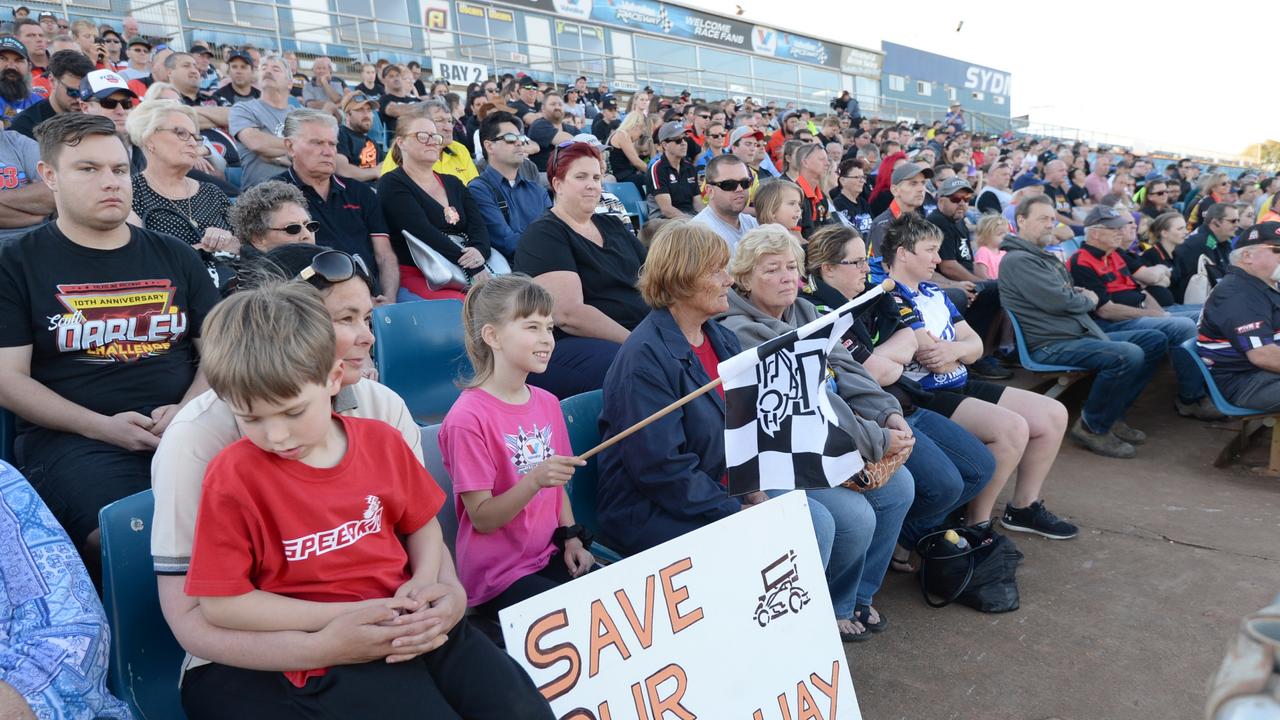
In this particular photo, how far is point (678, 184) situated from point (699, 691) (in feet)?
22.6

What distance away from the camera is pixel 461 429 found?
2.57 m

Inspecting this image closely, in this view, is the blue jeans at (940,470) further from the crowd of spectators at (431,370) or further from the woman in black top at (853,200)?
the woman in black top at (853,200)

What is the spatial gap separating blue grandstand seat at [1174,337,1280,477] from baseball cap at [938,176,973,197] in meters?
2.04

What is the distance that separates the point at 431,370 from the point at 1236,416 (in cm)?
518

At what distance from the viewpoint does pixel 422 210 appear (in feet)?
16.5

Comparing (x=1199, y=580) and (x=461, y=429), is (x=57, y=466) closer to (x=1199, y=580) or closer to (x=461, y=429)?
(x=461, y=429)

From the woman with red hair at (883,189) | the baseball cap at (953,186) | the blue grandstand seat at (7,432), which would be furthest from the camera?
the woman with red hair at (883,189)

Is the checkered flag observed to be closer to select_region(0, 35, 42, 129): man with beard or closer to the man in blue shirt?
the man in blue shirt

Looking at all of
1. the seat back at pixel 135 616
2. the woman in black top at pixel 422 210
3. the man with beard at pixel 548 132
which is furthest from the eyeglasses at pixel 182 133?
the man with beard at pixel 548 132

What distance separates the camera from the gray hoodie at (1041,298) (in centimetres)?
603

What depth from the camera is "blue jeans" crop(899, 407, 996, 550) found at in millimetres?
3732

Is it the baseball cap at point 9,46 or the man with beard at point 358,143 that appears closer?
the baseball cap at point 9,46

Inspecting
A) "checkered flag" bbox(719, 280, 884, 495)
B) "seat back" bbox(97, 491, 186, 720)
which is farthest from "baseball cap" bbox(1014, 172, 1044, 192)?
"seat back" bbox(97, 491, 186, 720)

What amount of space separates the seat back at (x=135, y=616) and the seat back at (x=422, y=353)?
182 centimetres
